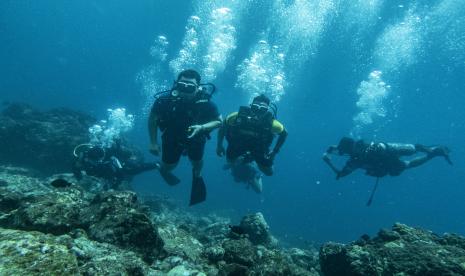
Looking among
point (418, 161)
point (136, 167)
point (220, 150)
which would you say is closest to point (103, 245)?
Answer: point (220, 150)

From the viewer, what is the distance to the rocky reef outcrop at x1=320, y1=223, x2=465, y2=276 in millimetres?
4078

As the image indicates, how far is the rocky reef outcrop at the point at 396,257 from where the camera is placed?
4078mm

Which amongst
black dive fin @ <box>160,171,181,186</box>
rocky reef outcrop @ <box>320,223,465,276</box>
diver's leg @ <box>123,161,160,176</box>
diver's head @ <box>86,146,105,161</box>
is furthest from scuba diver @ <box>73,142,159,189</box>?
rocky reef outcrop @ <box>320,223,465,276</box>

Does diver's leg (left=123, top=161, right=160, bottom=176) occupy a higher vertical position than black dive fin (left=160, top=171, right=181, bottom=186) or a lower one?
higher

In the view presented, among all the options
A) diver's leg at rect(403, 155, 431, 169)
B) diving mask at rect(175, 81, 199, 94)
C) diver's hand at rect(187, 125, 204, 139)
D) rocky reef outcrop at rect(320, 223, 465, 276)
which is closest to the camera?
rocky reef outcrop at rect(320, 223, 465, 276)

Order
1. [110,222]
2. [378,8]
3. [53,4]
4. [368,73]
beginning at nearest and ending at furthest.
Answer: [110,222]
[378,8]
[368,73]
[53,4]

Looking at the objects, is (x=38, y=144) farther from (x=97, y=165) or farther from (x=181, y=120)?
(x=181, y=120)

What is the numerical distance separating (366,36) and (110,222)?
54240 mm

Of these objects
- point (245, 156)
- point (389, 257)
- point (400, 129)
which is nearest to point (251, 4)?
point (245, 156)

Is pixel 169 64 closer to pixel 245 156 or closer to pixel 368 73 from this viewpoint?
pixel 368 73

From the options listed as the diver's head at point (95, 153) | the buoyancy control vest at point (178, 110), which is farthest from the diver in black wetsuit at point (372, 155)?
the diver's head at point (95, 153)

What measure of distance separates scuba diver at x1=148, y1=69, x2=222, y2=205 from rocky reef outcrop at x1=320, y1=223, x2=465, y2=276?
11.1 feet

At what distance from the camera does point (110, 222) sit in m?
3.89

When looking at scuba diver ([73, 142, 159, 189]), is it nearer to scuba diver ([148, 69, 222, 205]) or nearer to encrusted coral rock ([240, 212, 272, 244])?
scuba diver ([148, 69, 222, 205])
